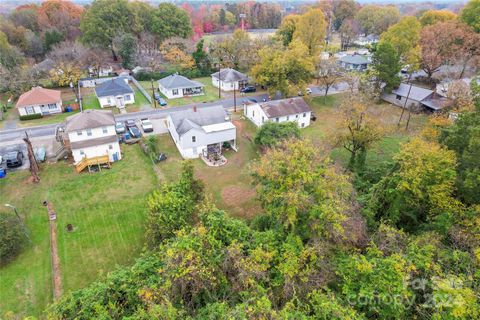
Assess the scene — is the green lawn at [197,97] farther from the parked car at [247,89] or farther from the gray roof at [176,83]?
the parked car at [247,89]

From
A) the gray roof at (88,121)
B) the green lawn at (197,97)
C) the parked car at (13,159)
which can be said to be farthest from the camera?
the green lawn at (197,97)

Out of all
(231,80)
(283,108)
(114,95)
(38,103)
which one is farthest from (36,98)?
(283,108)

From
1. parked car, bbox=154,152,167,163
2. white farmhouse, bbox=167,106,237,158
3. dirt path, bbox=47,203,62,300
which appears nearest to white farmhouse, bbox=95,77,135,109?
white farmhouse, bbox=167,106,237,158

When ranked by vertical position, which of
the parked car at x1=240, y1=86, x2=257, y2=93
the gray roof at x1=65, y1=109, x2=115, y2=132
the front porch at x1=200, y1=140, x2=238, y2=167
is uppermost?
the gray roof at x1=65, y1=109, x2=115, y2=132

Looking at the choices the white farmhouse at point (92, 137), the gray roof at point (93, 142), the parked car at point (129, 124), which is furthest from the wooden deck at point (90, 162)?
the parked car at point (129, 124)

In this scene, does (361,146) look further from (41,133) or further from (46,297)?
(41,133)

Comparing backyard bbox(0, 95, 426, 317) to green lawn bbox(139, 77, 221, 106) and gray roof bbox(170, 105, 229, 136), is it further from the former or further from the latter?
green lawn bbox(139, 77, 221, 106)
